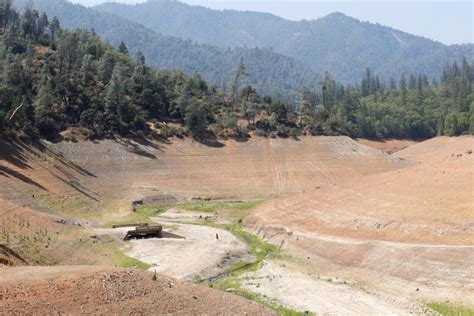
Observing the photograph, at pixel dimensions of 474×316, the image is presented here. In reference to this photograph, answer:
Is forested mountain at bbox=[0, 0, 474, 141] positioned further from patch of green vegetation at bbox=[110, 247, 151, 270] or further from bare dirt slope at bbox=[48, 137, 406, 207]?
patch of green vegetation at bbox=[110, 247, 151, 270]

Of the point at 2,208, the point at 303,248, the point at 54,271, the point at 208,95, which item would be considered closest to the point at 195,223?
the point at 303,248

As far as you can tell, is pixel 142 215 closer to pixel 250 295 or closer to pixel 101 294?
pixel 250 295

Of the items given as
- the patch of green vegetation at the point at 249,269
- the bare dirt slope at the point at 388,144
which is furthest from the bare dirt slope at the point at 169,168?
the bare dirt slope at the point at 388,144

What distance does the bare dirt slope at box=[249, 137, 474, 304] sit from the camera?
40125mm

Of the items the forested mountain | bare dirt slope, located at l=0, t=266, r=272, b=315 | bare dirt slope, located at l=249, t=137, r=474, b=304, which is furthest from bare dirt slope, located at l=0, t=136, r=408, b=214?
bare dirt slope, located at l=0, t=266, r=272, b=315

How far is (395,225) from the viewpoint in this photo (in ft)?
162

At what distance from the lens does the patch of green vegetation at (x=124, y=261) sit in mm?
45200

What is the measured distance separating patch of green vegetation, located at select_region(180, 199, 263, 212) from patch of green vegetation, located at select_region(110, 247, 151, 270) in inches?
1161

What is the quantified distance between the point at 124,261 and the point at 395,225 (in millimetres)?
24281

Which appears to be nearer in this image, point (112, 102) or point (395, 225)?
Answer: point (395, 225)

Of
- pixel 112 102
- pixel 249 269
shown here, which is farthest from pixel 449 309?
pixel 112 102

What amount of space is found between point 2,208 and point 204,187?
4645 cm

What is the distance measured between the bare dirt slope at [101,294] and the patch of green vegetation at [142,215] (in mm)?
36997

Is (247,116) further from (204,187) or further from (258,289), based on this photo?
(258,289)
